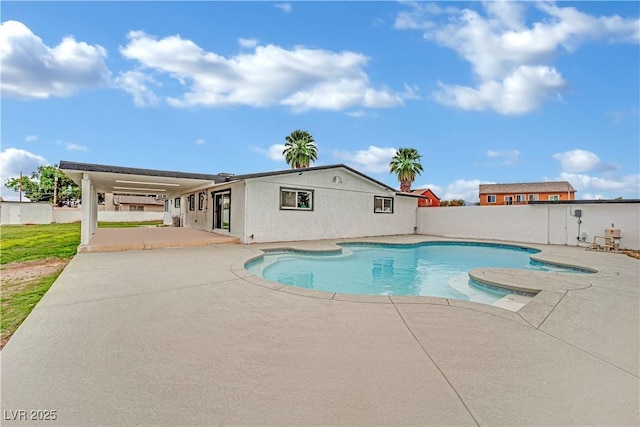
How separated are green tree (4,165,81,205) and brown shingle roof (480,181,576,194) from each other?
60326 millimetres

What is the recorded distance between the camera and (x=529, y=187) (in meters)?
41.6

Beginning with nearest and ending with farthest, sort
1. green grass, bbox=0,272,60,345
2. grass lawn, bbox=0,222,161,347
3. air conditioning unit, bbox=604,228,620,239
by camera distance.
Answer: green grass, bbox=0,272,60,345 → grass lawn, bbox=0,222,161,347 → air conditioning unit, bbox=604,228,620,239

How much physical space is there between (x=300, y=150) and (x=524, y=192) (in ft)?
105

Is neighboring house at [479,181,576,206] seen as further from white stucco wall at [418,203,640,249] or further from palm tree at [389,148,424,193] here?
white stucco wall at [418,203,640,249]

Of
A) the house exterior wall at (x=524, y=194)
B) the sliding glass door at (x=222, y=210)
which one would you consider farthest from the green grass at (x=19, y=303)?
the house exterior wall at (x=524, y=194)

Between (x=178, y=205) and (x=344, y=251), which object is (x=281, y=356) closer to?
(x=344, y=251)

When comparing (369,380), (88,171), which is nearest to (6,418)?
(369,380)

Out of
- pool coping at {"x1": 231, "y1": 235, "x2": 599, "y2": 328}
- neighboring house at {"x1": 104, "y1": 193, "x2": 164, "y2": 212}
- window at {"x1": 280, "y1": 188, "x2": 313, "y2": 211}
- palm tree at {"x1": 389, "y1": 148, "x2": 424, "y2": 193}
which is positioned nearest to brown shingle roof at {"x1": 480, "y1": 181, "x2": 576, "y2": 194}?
palm tree at {"x1": 389, "y1": 148, "x2": 424, "y2": 193}

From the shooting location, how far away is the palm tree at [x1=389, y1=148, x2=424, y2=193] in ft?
104

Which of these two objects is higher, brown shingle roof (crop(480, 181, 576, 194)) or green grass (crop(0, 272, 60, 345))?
brown shingle roof (crop(480, 181, 576, 194))

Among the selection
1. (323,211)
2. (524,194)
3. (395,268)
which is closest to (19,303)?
(395,268)

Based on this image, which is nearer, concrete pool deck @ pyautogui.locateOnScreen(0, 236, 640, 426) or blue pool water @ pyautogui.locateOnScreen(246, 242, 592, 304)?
concrete pool deck @ pyautogui.locateOnScreen(0, 236, 640, 426)

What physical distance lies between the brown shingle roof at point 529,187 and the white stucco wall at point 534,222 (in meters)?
29.7

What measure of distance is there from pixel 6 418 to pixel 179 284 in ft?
11.7
